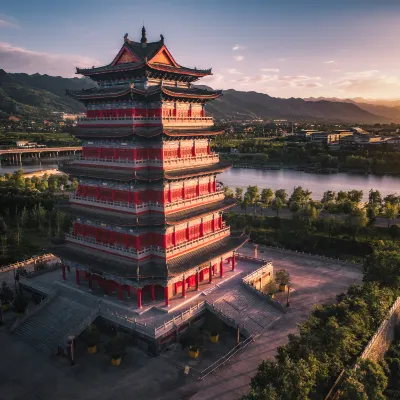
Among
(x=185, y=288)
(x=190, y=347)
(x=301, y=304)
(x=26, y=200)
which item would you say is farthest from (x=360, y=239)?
(x=26, y=200)

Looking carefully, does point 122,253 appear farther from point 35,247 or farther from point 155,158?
point 35,247

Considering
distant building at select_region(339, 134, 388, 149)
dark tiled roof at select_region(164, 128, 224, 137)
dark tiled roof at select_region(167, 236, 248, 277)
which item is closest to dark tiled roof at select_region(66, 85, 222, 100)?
dark tiled roof at select_region(164, 128, 224, 137)

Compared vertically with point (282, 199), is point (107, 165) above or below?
above

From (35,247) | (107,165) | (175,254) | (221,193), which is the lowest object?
(35,247)

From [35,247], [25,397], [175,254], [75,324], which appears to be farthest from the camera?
[35,247]

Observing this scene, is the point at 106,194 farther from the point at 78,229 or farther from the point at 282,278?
the point at 282,278

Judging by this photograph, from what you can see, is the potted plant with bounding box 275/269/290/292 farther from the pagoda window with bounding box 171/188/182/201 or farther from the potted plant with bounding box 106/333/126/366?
the potted plant with bounding box 106/333/126/366

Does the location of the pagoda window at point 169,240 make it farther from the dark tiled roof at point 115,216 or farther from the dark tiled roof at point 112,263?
the dark tiled roof at point 115,216
